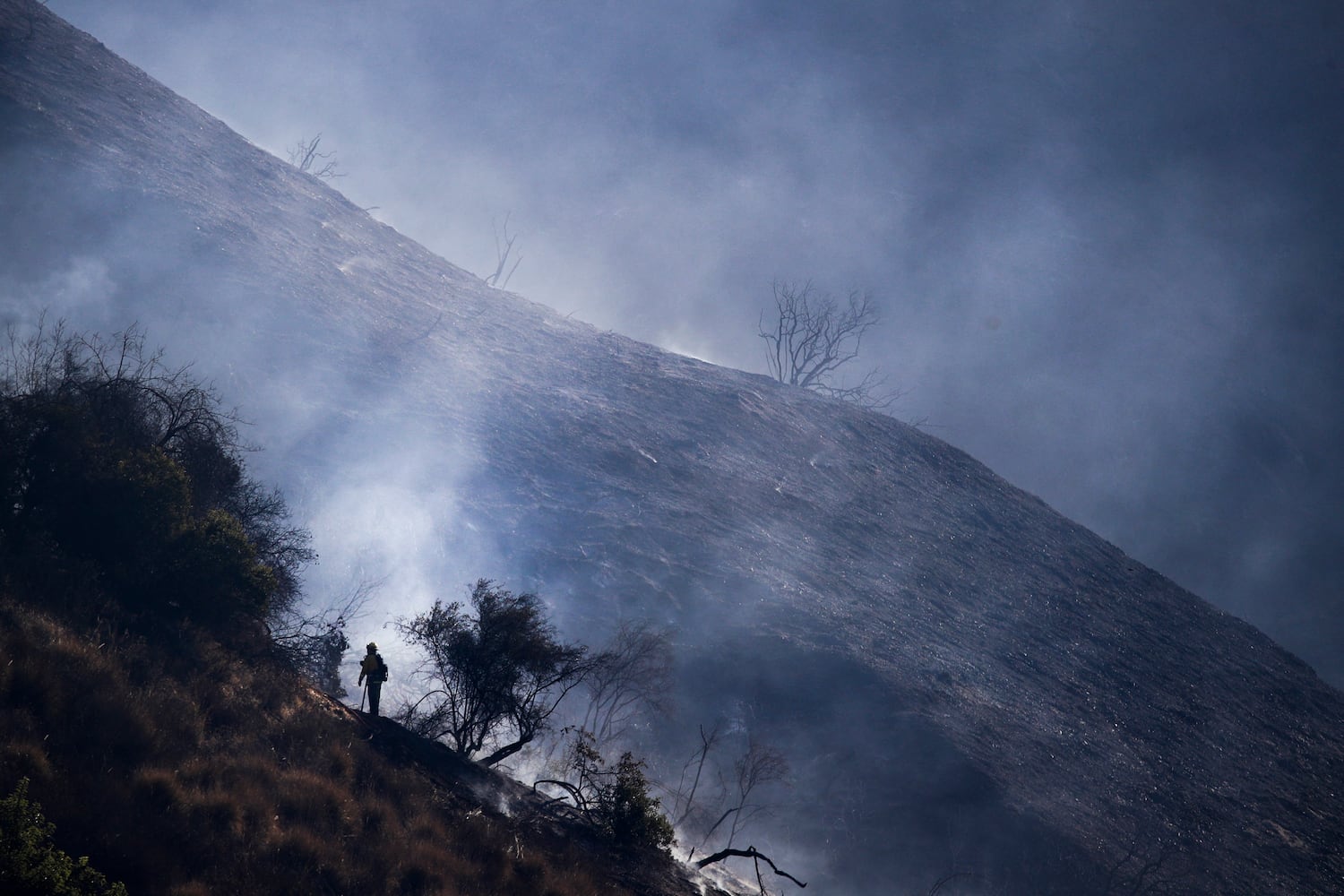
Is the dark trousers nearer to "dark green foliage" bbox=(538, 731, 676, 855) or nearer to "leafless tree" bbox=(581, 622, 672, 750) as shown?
"dark green foliage" bbox=(538, 731, 676, 855)

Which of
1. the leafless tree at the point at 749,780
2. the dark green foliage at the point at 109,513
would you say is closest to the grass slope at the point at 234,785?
the dark green foliage at the point at 109,513

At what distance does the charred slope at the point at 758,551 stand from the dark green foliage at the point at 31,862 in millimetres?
20248

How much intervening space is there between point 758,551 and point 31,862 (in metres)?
27.6

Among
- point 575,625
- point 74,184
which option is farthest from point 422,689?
point 74,184

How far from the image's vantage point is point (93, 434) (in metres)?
13.1

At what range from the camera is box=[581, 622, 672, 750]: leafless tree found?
79.4 ft

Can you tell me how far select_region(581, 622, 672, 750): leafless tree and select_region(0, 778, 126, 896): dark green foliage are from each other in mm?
17470

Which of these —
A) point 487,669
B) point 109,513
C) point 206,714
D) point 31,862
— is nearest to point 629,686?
point 487,669

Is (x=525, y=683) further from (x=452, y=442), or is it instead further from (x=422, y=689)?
(x=452, y=442)

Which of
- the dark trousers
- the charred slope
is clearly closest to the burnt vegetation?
the dark trousers

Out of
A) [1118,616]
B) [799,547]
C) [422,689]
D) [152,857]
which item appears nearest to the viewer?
[152,857]

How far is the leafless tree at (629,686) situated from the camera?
2419 centimetres

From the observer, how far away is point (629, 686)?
82.3 ft

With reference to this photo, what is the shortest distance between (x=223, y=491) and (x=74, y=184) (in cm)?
1983
